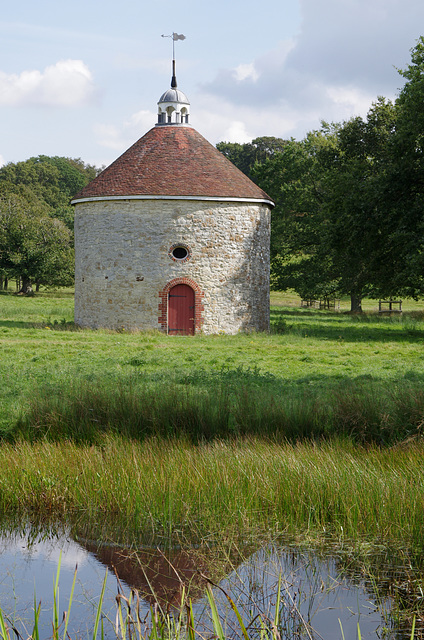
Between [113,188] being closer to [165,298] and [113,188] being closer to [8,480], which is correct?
[165,298]

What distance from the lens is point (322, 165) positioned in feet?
122

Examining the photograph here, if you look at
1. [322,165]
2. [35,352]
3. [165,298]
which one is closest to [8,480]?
[35,352]

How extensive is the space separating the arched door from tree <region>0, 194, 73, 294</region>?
72.9ft

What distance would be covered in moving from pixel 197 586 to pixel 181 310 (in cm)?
1955

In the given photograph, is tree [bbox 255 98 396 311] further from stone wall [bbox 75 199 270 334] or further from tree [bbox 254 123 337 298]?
stone wall [bbox 75 199 270 334]

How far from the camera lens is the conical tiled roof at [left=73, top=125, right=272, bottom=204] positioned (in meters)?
23.9

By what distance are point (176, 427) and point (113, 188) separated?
17.2 metres

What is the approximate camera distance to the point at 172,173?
24.4m

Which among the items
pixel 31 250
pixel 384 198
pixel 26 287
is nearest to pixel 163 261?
pixel 384 198

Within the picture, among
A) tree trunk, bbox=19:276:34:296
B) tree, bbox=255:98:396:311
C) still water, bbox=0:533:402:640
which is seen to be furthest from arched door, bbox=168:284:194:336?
tree trunk, bbox=19:276:34:296

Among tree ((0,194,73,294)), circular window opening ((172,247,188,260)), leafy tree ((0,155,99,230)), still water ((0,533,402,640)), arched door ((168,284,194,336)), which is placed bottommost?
still water ((0,533,402,640))

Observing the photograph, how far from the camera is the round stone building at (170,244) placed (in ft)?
78.3

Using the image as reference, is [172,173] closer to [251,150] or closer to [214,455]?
[214,455]

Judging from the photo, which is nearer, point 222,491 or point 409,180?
point 222,491
